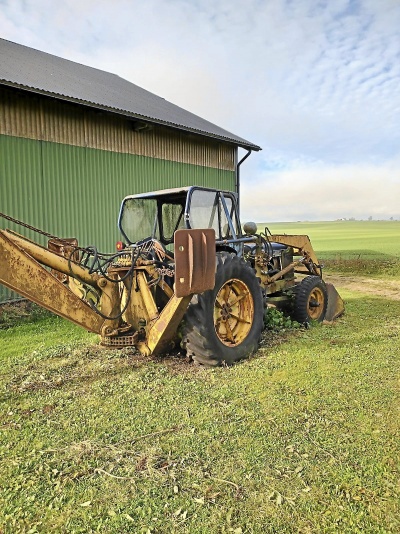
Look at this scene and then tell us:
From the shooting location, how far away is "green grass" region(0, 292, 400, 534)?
93.0 inches

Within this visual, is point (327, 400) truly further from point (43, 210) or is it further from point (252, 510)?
point (43, 210)

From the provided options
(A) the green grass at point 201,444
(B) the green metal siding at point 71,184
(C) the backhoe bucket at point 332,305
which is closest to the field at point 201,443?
(A) the green grass at point 201,444

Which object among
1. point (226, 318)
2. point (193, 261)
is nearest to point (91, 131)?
point (226, 318)

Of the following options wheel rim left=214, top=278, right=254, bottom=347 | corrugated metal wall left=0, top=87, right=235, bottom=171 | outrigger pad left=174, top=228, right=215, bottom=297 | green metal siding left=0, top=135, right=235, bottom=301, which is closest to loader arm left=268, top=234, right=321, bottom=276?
wheel rim left=214, top=278, right=254, bottom=347

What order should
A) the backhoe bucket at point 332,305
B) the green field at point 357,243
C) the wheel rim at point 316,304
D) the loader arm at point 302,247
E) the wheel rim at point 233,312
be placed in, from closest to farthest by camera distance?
the wheel rim at point 233,312, the wheel rim at point 316,304, the backhoe bucket at point 332,305, the loader arm at point 302,247, the green field at point 357,243

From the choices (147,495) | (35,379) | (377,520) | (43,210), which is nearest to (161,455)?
(147,495)

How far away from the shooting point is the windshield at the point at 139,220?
576cm

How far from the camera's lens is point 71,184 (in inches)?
370

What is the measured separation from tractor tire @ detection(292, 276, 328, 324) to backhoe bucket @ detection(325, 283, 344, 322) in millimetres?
199

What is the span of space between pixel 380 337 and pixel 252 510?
170 inches

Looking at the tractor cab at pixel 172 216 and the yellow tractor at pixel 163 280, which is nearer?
the yellow tractor at pixel 163 280

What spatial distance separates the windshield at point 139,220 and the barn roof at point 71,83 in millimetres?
3993

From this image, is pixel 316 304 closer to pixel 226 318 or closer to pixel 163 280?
pixel 226 318

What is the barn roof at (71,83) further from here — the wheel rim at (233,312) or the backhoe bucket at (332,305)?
the backhoe bucket at (332,305)
